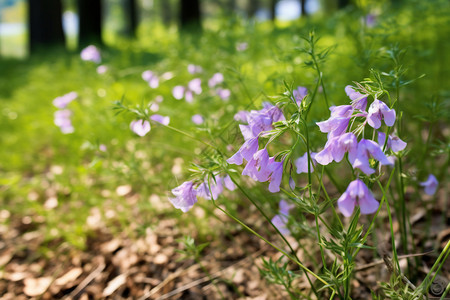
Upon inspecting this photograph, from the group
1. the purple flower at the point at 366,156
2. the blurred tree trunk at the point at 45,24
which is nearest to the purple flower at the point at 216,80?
the purple flower at the point at 366,156

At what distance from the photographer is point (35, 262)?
2.55m

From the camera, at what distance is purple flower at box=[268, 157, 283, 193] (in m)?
1.09

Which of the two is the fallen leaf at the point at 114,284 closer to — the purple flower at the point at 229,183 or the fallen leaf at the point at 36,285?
the fallen leaf at the point at 36,285

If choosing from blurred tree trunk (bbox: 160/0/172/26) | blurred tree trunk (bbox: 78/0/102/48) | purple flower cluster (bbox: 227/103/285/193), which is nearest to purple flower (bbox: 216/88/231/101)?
purple flower cluster (bbox: 227/103/285/193)

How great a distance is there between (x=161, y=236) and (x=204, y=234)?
12.3 inches

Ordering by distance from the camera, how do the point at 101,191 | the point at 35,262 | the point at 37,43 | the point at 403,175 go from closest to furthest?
1. the point at 403,175
2. the point at 35,262
3. the point at 101,191
4. the point at 37,43

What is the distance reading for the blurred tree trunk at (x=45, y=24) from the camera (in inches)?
507

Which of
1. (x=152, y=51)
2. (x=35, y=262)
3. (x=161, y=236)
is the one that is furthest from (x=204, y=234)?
(x=152, y=51)

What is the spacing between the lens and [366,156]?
3.01 ft

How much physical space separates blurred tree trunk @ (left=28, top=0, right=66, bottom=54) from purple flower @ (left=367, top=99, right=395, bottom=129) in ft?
43.9

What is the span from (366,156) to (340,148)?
6 centimetres

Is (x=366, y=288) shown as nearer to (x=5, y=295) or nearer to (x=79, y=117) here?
(x=5, y=295)

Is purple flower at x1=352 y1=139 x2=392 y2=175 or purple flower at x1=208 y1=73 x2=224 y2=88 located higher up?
purple flower at x1=352 y1=139 x2=392 y2=175

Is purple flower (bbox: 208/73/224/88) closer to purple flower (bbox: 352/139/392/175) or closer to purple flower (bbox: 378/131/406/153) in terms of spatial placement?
purple flower (bbox: 378/131/406/153)
